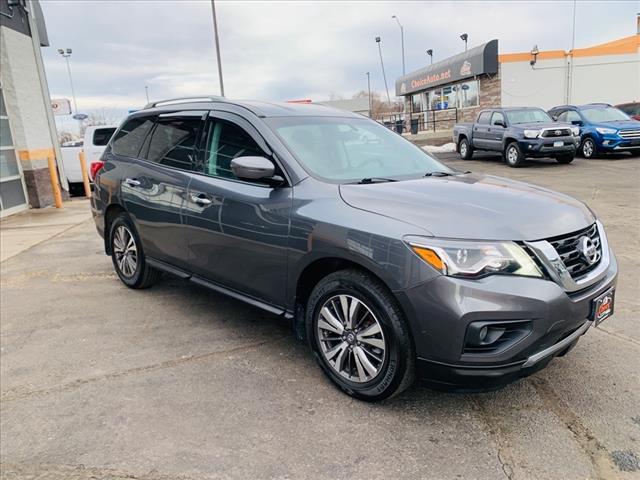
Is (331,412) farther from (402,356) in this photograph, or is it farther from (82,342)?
(82,342)

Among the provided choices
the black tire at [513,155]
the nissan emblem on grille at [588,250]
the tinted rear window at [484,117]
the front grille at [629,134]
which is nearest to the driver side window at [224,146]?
the nissan emblem on grille at [588,250]

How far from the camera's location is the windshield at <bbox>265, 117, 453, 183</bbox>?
3391 millimetres

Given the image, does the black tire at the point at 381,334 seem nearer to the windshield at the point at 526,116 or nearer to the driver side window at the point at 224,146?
the driver side window at the point at 224,146

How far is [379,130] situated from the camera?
4.23 meters

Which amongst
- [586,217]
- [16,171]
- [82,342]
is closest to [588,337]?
[586,217]

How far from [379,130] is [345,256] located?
1782 mm

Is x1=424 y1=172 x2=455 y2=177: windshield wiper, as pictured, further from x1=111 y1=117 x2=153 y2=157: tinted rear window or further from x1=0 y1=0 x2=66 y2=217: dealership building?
x1=0 y1=0 x2=66 y2=217: dealership building

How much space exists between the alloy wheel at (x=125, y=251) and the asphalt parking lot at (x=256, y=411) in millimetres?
666

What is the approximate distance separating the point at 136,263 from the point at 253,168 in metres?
2.43

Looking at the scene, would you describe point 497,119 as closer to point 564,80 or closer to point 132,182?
point 564,80

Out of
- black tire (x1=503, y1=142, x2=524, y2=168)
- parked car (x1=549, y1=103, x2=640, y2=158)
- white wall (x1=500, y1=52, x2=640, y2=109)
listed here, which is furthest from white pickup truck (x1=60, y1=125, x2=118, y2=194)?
white wall (x1=500, y1=52, x2=640, y2=109)

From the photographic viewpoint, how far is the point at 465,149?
59.4 feet

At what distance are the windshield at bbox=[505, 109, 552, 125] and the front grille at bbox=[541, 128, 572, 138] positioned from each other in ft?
2.59

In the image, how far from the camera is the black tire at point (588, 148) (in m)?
15.7
